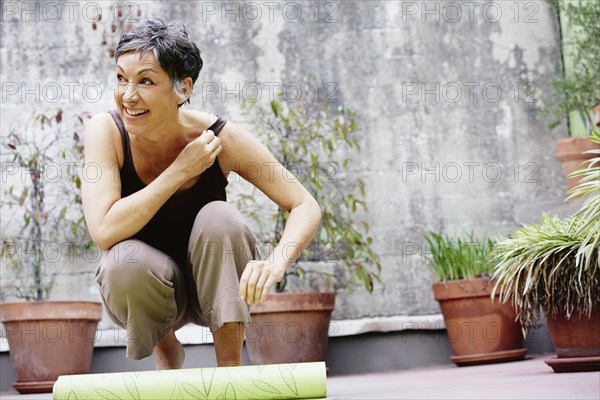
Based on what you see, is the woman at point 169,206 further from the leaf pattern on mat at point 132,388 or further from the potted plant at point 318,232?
the potted plant at point 318,232

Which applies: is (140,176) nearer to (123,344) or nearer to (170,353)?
(170,353)

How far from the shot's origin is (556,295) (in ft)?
10.8

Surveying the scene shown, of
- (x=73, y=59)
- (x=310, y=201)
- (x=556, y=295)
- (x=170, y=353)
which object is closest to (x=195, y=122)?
(x=310, y=201)

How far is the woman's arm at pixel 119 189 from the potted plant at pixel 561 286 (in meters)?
1.59

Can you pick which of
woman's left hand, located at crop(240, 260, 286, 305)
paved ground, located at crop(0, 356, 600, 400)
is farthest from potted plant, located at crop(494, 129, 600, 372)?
woman's left hand, located at crop(240, 260, 286, 305)

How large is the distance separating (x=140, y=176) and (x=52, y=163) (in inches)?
106

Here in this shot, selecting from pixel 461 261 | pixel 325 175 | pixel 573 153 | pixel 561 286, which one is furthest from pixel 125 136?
pixel 573 153

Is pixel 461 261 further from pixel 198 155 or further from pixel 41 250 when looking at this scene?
pixel 198 155

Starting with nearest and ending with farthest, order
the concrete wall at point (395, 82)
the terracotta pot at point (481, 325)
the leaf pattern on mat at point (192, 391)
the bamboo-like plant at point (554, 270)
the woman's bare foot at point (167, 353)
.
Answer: the leaf pattern on mat at point (192, 391) → the woman's bare foot at point (167, 353) → the bamboo-like plant at point (554, 270) → the terracotta pot at point (481, 325) → the concrete wall at point (395, 82)

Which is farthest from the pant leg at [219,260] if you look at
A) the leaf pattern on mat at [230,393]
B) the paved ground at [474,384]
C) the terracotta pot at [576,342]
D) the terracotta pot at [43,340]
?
the terracotta pot at [43,340]

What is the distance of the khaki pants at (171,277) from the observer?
2023 millimetres

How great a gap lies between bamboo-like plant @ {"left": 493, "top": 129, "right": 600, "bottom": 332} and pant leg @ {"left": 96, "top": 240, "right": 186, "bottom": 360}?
153 cm

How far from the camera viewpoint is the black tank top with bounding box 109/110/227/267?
7.19 feet

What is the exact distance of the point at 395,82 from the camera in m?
4.98
